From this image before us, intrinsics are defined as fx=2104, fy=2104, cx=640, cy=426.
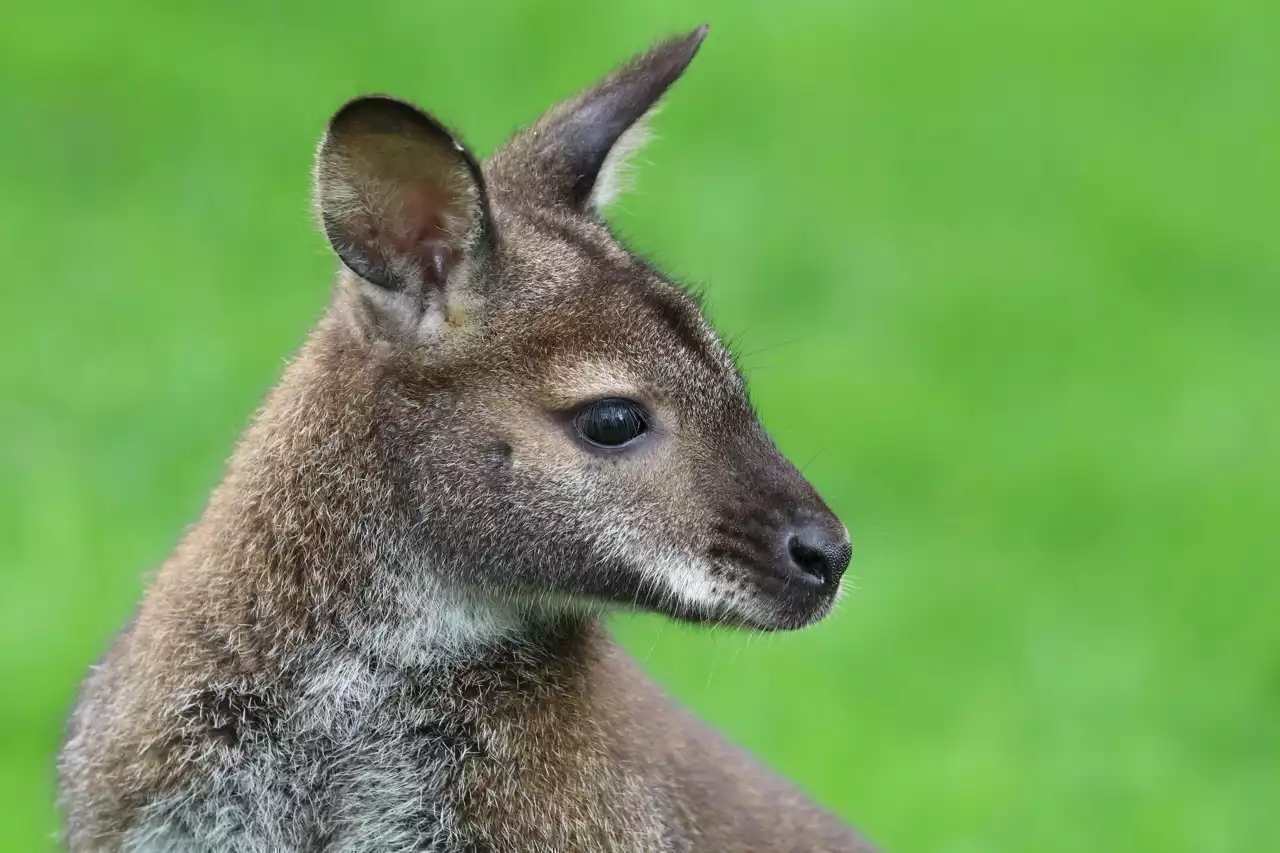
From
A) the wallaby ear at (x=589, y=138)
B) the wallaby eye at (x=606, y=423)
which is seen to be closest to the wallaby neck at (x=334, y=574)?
the wallaby eye at (x=606, y=423)

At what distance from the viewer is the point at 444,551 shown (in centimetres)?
500

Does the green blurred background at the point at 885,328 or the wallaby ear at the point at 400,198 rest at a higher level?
the green blurred background at the point at 885,328

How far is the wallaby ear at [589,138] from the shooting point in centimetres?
553

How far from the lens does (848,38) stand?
13.9 m

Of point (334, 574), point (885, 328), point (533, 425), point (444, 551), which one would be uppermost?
point (885, 328)

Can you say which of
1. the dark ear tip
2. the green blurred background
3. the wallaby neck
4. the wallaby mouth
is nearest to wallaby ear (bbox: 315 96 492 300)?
the dark ear tip

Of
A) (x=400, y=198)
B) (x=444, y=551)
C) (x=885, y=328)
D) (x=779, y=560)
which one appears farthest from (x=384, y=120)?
(x=885, y=328)

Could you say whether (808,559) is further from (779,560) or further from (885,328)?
(885,328)

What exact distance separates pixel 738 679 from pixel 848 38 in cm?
598

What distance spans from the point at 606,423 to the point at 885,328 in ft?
22.9

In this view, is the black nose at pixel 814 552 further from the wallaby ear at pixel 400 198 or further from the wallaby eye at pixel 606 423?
the wallaby ear at pixel 400 198

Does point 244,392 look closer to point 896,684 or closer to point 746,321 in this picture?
point 746,321

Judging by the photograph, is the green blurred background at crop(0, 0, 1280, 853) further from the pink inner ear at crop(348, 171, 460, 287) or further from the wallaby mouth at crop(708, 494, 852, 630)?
the pink inner ear at crop(348, 171, 460, 287)

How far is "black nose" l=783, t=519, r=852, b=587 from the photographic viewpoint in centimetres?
499
